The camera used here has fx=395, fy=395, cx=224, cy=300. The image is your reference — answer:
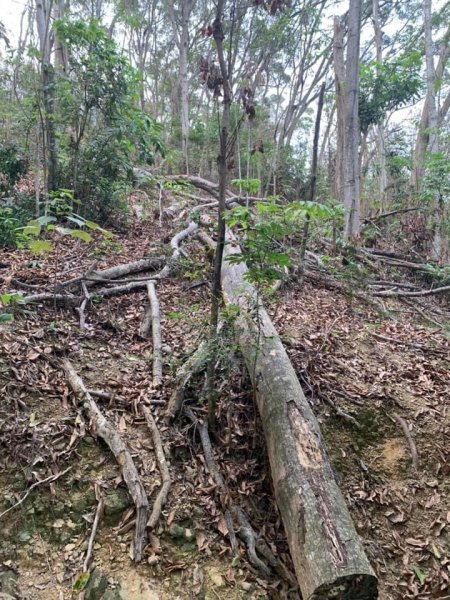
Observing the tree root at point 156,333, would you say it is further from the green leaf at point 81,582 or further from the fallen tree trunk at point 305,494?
the green leaf at point 81,582

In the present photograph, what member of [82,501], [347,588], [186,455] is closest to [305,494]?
[347,588]

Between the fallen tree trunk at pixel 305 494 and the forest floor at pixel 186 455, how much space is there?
29 centimetres

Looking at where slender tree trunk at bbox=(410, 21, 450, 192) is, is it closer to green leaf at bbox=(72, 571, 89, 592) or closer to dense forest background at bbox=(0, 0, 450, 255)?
dense forest background at bbox=(0, 0, 450, 255)

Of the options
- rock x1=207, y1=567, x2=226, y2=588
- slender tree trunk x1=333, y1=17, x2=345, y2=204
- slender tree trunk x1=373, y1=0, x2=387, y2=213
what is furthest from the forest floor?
slender tree trunk x1=373, y1=0, x2=387, y2=213

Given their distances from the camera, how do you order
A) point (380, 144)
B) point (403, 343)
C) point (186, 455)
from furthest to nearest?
point (380, 144) → point (403, 343) → point (186, 455)

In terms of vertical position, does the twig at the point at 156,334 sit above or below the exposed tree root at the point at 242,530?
above

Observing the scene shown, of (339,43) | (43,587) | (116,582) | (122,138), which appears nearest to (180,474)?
(116,582)

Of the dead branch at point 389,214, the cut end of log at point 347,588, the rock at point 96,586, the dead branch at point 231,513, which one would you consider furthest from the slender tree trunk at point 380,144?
the rock at point 96,586

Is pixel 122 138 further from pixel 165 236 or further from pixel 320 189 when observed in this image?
pixel 320 189

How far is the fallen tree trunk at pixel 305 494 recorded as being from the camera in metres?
1.88

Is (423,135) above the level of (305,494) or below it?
above

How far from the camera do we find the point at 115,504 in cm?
234

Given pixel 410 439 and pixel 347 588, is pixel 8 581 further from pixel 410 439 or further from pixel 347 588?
pixel 410 439

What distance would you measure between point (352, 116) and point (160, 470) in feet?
20.8
